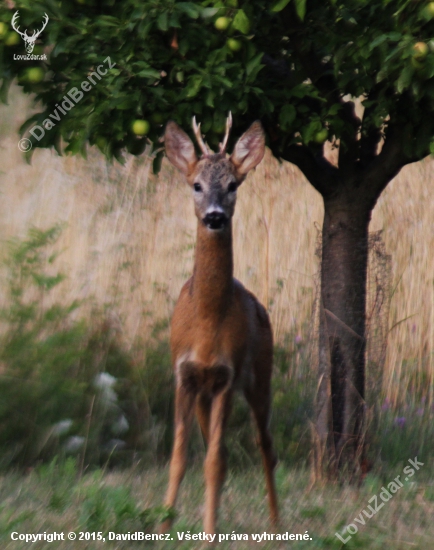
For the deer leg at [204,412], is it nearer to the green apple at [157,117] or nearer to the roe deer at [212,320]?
the roe deer at [212,320]

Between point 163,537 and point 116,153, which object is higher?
point 116,153

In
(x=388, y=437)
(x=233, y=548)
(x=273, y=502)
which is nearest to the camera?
(x=233, y=548)

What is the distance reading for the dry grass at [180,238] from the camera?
23.5 feet

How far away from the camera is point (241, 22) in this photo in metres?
4.13

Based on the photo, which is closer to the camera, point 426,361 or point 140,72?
point 140,72

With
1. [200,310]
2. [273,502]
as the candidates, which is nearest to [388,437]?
[273,502]

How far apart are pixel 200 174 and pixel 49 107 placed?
0.85m

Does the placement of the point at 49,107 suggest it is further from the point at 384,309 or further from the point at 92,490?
the point at 384,309

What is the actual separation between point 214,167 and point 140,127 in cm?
40

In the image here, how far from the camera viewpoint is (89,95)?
4566mm

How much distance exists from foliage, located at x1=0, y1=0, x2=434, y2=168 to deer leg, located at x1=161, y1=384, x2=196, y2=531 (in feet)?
4.14

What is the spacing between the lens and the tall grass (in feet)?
23.0

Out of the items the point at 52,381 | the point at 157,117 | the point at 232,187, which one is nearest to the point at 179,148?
the point at 157,117

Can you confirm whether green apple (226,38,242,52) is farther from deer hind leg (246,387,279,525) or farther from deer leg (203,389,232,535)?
deer hind leg (246,387,279,525)
